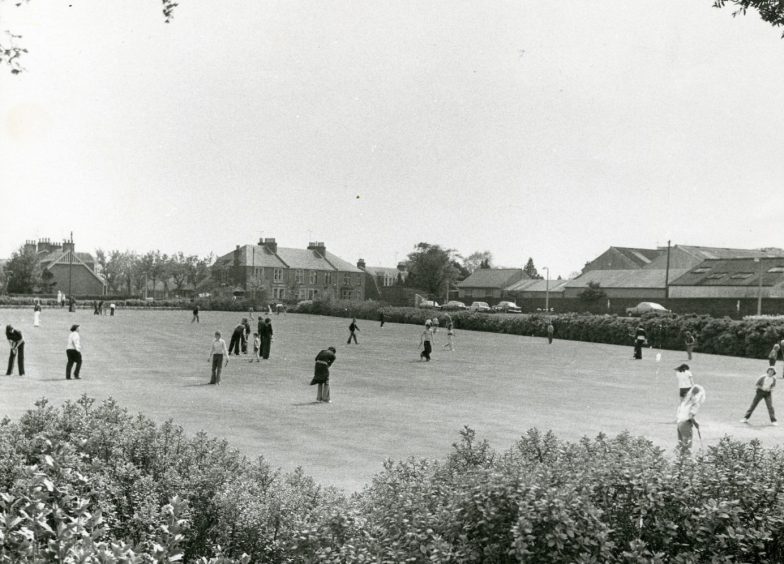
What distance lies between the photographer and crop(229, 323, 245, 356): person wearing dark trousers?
32.4 meters

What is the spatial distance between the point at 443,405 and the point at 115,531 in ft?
46.1

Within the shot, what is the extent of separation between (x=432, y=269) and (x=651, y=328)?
196 ft

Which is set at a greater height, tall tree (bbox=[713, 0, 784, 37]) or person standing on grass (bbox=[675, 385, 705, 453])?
tall tree (bbox=[713, 0, 784, 37])

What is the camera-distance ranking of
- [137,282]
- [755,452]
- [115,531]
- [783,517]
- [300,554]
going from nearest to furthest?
1. [300,554]
2. [783,517]
3. [115,531]
4. [755,452]
5. [137,282]

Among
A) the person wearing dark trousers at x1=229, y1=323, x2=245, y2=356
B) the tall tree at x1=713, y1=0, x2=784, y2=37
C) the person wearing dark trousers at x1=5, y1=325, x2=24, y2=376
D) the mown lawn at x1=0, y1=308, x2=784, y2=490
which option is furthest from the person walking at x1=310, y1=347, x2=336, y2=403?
the tall tree at x1=713, y1=0, x2=784, y2=37

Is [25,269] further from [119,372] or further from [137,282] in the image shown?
[119,372]

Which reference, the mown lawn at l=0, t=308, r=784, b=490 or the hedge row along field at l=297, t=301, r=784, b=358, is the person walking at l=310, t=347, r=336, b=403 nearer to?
the mown lawn at l=0, t=308, r=784, b=490

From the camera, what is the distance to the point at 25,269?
98125mm

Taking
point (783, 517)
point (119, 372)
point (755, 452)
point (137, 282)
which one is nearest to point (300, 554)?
point (783, 517)

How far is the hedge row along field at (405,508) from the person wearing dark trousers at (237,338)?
2487 cm

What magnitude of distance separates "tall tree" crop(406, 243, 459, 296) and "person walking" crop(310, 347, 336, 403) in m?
86.9

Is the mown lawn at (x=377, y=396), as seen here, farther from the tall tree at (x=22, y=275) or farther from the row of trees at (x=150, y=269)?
the row of trees at (x=150, y=269)

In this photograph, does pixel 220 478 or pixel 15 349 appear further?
→ pixel 15 349

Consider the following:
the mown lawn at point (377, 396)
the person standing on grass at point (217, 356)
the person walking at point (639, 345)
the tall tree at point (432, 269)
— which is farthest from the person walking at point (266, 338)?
the tall tree at point (432, 269)
